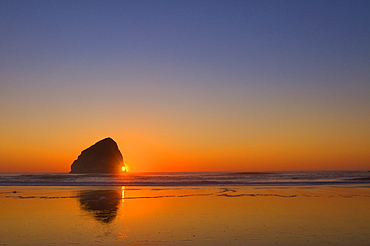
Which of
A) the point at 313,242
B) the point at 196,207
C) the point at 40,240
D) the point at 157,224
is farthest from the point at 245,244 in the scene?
the point at 196,207

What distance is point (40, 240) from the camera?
12.5m

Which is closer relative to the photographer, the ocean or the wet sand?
the wet sand

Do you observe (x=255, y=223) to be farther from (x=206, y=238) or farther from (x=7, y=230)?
(x=7, y=230)

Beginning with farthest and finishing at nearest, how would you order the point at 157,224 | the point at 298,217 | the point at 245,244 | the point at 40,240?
1. the point at 298,217
2. the point at 157,224
3. the point at 40,240
4. the point at 245,244

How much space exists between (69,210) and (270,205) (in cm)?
1352

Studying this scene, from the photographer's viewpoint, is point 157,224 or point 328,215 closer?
point 157,224

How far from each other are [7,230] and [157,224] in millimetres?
6847

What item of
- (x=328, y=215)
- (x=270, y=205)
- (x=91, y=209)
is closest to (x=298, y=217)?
(x=328, y=215)

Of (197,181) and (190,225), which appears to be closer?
(190,225)

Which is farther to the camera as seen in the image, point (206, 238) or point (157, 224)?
point (157, 224)

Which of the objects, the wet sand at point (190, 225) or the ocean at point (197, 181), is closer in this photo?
the wet sand at point (190, 225)

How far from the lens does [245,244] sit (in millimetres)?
11703

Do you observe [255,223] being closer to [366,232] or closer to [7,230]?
[366,232]

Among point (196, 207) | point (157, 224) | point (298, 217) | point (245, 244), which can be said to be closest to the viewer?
point (245, 244)
